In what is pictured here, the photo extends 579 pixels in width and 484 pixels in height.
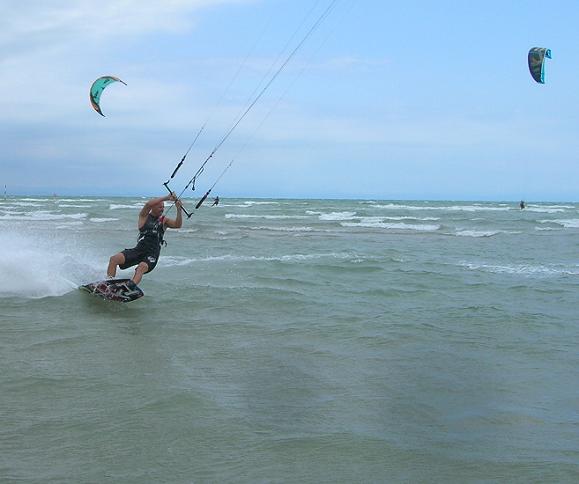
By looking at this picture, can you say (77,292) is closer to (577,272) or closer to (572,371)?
(572,371)

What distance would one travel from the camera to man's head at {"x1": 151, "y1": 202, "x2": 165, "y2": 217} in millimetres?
9813

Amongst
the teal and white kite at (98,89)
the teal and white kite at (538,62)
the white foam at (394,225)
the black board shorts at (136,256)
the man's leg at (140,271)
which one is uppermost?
the teal and white kite at (538,62)

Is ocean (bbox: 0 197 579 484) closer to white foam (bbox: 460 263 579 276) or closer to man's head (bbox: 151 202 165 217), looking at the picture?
man's head (bbox: 151 202 165 217)

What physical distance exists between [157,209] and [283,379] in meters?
4.83

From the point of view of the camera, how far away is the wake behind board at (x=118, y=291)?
948cm


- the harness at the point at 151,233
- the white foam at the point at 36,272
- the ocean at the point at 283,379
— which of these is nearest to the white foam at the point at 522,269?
the ocean at the point at 283,379

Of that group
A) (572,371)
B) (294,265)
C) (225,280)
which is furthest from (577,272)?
(572,371)

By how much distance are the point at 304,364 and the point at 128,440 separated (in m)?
2.34

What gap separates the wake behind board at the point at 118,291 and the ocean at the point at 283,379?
19cm

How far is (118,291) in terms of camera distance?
31.2 feet

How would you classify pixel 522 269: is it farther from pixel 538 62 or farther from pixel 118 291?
pixel 118 291

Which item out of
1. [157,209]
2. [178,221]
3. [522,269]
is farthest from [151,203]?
[522,269]

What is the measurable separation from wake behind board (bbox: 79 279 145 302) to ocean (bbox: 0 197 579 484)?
0.63 feet

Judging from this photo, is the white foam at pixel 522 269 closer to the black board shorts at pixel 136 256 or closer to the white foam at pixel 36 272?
the black board shorts at pixel 136 256
